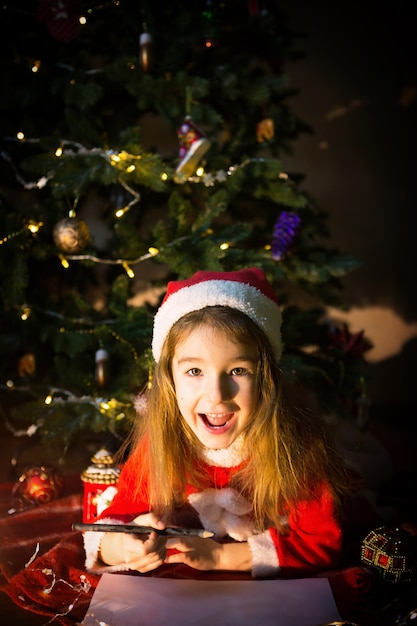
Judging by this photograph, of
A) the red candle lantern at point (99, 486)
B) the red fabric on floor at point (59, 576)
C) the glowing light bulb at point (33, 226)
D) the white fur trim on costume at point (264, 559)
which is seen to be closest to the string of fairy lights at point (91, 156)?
the glowing light bulb at point (33, 226)

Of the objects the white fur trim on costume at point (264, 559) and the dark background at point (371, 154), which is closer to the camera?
the white fur trim on costume at point (264, 559)

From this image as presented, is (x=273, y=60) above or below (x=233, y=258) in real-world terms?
above

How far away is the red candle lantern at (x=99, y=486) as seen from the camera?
4.28 ft

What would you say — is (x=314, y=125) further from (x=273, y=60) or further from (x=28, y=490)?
(x=28, y=490)

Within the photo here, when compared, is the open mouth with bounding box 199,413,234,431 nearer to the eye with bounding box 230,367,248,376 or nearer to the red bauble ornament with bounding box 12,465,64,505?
the eye with bounding box 230,367,248,376

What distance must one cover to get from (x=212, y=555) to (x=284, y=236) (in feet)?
3.07

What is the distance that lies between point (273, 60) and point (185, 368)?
1.32 m

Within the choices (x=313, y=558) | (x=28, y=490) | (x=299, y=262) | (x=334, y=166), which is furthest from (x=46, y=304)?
(x=334, y=166)

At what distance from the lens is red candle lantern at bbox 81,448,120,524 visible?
51.4 inches

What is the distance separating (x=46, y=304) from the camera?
1759mm

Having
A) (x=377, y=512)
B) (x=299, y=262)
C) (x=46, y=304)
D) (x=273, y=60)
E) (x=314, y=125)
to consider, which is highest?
(x=273, y=60)

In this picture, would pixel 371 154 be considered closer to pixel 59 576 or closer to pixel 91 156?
pixel 91 156

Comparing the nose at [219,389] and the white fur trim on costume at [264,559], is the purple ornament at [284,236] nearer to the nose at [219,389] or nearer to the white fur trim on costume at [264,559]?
the nose at [219,389]

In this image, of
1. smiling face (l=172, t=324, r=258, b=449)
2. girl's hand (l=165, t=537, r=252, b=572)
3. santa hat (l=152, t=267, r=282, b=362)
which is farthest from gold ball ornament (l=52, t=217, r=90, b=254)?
girl's hand (l=165, t=537, r=252, b=572)
